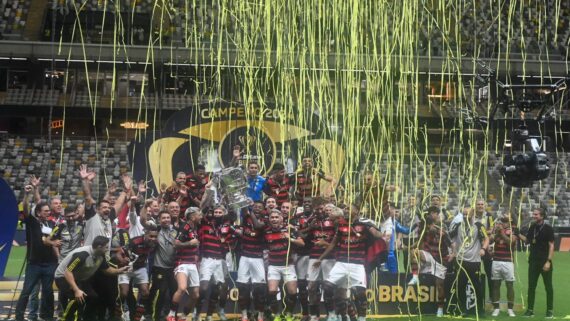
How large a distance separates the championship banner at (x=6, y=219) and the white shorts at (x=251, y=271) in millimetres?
2323

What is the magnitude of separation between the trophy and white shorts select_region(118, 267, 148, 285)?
1.23 metres

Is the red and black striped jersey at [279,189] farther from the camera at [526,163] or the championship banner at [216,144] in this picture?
the camera at [526,163]

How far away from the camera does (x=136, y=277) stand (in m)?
8.20

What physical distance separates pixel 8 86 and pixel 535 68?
15791 millimetres

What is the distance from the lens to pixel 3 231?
305 inches

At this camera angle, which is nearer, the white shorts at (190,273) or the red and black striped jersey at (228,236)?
the white shorts at (190,273)

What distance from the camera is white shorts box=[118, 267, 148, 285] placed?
8.15 m

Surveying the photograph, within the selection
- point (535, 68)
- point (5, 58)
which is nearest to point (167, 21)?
point (5, 58)

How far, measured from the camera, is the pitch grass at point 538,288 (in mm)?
9125

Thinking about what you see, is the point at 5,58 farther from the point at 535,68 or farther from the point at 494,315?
the point at 494,315

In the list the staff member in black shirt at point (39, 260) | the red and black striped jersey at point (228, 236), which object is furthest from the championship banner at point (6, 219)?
the red and black striped jersey at point (228, 236)

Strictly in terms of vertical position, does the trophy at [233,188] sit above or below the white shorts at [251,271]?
above

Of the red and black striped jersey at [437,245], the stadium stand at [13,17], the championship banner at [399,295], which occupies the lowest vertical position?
the championship banner at [399,295]

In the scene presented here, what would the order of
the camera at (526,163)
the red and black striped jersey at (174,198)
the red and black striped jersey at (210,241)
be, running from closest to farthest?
1. the camera at (526,163)
2. the red and black striped jersey at (210,241)
3. the red and black striped jersey at (174,198)
